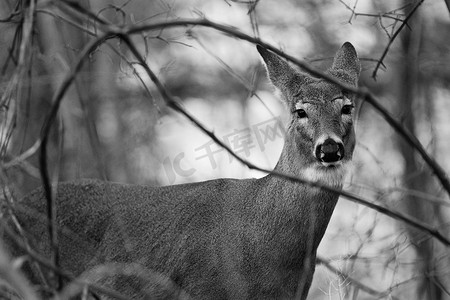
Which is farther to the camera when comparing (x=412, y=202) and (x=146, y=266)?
(x=412, y=202)

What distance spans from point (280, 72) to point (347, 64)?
0.61 m

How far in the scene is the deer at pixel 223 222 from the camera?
21.0ft

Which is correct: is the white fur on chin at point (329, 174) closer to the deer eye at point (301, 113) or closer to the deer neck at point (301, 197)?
the deer neck at point (301, 197)

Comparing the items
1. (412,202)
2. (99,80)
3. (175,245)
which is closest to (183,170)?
(412,202)

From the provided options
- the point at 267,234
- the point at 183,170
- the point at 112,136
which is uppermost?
the point at 112,136

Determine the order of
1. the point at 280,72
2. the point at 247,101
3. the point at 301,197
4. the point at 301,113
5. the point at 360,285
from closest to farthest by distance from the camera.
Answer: the point at 360,285, the point at 301,197, the point at 301,113, the point at 280,72, the point at 247,101

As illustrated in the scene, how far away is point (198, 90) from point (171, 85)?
0.56 meters

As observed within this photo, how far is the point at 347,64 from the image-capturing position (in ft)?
24.3

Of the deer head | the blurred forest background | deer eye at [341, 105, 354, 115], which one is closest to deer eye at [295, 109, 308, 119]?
the deer head

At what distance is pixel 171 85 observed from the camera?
16.3m

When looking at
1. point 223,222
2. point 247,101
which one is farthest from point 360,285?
point 247,101

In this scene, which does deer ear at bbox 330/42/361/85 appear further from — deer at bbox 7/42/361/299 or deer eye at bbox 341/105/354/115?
deer eye at bbox 341/105/354/115

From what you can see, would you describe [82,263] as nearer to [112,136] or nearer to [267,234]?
[267,234]

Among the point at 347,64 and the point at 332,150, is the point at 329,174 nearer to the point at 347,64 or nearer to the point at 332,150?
the point at 332,150
